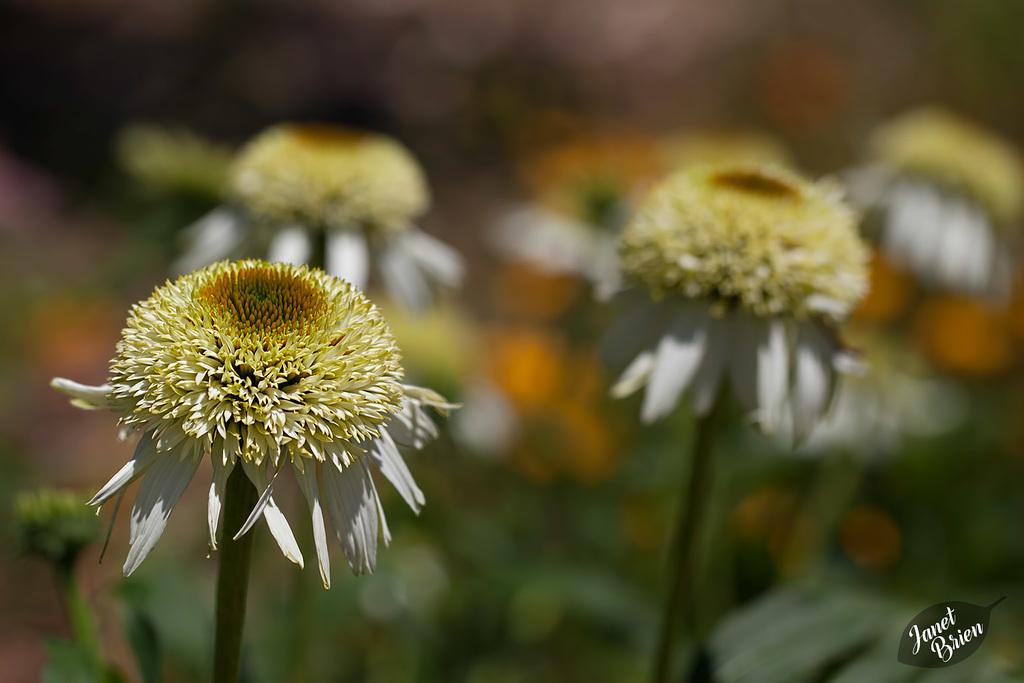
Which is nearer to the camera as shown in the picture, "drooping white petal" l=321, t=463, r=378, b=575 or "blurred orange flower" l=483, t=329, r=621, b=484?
"drooping white petal" l=321, t=463, r=378, b=575

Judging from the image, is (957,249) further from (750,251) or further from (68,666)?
(68,666)

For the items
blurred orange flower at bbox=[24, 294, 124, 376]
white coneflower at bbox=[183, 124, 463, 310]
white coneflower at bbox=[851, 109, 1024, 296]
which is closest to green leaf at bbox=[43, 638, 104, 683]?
white coneflower at bbox=[183, 124, 463, 310]

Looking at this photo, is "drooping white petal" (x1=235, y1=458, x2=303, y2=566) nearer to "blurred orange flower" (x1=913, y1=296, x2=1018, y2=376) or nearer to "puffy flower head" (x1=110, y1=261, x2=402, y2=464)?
"puffy flower head" (x1=110, y1=261, x2=402, y2=464)

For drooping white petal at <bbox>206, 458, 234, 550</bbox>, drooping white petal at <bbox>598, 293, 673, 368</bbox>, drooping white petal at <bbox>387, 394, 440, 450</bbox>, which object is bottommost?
drooping white petal at <bbox>206, 458, 234, 550</bbox>

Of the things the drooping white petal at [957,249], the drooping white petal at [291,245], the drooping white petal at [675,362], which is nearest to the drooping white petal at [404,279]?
the drooping white petal at [291,245]

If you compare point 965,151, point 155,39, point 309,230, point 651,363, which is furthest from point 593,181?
point 155,39

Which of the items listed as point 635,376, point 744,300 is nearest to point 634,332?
point 635,376
